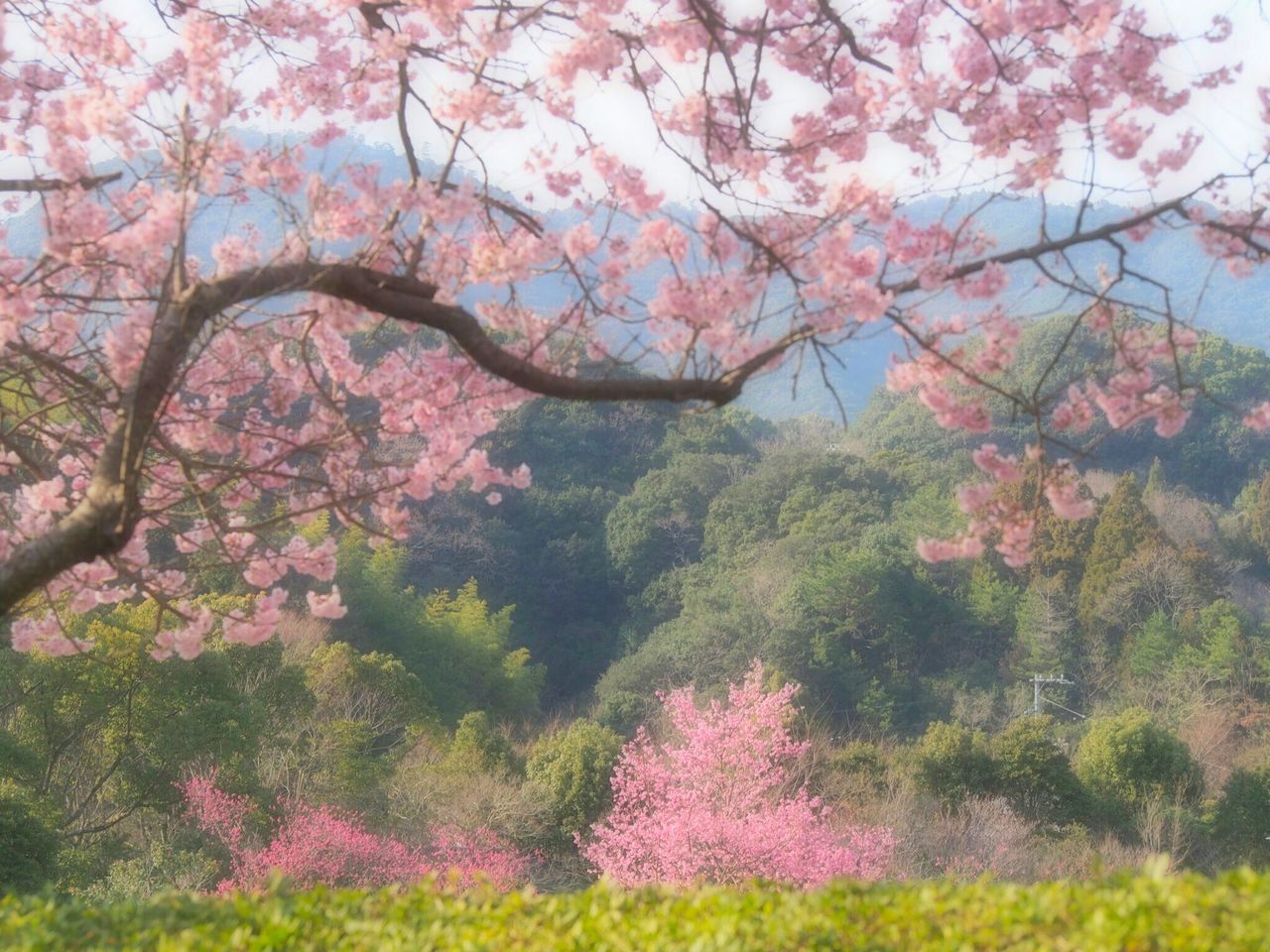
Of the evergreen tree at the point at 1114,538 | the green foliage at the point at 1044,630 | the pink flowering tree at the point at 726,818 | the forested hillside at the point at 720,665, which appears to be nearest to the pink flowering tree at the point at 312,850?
the forested hillside at the point at 720,665

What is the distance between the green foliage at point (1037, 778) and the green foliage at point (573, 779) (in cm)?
475

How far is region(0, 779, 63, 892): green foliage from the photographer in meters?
7.53

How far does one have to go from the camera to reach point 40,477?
3.33 meters

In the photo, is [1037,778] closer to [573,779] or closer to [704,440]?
[573,779]

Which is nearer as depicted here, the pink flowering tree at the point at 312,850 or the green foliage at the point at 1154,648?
the pink flowering tree at the point at 312,850

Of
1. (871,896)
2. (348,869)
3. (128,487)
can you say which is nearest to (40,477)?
(128,487)

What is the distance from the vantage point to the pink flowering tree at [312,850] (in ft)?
35.4

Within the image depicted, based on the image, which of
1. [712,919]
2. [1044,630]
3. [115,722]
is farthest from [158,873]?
[1044,630]

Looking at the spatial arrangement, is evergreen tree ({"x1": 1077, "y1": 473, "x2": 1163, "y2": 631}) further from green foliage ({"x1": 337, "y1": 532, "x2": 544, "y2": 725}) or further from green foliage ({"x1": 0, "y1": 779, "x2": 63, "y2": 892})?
green foliage ({"x1": 0, "y1": 779, "x2": 63, "y2": 892})

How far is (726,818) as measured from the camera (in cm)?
1222

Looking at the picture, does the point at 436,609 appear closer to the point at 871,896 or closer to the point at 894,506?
the point at 894,506

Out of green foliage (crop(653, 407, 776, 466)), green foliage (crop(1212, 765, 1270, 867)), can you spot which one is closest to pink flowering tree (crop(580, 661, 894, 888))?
green foliage (crop(1212, 765, 1270, 867))

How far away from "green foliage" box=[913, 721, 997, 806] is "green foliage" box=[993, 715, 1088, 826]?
19 centimetres

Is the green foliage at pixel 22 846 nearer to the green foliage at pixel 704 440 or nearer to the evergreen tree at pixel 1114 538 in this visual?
the evergreen tree at pixel 1114 538
